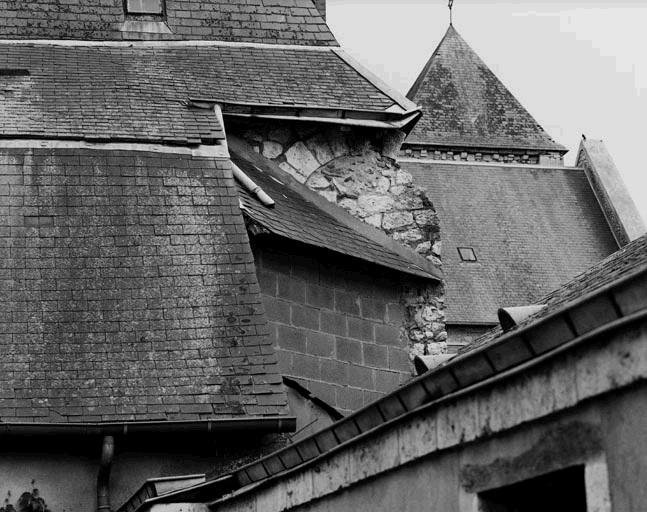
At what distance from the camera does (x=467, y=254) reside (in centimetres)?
3500

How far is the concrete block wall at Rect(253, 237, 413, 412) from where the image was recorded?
1297cm

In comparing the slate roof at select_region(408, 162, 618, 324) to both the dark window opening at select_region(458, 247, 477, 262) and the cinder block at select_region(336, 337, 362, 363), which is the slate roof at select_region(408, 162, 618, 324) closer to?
the dark window opening at select_region(458, 247, 477, 262)

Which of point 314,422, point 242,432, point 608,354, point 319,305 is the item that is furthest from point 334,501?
point 319,305

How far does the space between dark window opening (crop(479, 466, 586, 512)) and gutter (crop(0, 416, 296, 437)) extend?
5.29 m

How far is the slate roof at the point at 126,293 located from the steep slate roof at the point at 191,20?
287cm

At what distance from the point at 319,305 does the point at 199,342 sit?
2.18 metres

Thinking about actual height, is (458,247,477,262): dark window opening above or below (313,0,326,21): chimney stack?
above

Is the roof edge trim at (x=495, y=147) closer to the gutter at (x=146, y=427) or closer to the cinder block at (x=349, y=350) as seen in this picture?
the cinder block at (x=349, y=350)

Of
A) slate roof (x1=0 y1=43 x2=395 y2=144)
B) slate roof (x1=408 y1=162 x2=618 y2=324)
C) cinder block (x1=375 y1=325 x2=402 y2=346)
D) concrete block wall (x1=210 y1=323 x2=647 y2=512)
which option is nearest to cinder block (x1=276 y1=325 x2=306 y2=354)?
cinder block (x1=375 y1=325 x2=402 y2=346)

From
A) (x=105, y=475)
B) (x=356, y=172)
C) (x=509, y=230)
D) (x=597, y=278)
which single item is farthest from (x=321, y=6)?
(x=509, y=230)

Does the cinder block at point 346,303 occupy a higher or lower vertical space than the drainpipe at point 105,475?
higher

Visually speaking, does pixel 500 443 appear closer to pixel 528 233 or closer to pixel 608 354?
pixel 608 354

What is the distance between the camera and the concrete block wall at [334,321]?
42.5 ft

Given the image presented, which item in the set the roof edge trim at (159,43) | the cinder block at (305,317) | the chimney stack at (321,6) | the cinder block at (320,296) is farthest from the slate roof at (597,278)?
the chimney stack at (321,6)
